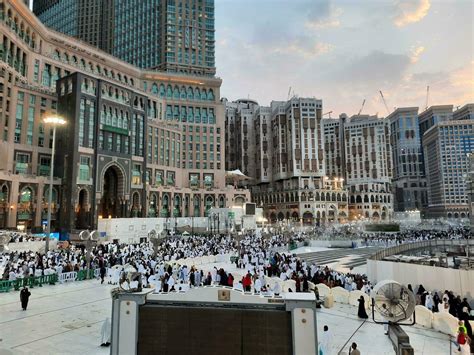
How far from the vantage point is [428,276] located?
18.7m

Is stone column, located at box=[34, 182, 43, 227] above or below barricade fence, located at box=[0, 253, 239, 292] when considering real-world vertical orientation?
above

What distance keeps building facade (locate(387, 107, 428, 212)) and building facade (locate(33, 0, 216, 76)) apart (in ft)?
356

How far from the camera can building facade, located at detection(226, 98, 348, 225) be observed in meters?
96.6

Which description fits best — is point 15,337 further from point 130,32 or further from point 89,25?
point 89,25

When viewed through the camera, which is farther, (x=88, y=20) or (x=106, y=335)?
(x=88, y=20)

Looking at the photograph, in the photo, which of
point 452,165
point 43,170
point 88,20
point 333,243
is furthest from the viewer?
point 452,165

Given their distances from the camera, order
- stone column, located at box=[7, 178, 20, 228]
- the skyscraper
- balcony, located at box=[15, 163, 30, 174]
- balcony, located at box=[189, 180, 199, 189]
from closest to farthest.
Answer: stone column, located at box=[7, 178, 20, 228]
balcony, located at box=[15, 163, 30, 174]
balcony, located at box=[189, 180, 199, 189]
the skyscraper

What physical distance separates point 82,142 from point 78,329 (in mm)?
44033

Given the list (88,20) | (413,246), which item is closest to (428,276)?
(413,246)

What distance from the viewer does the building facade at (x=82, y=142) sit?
48219 mm

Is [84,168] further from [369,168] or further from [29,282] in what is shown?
[369,168]

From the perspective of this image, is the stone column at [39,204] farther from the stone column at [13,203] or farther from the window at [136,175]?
the window at [136,175]

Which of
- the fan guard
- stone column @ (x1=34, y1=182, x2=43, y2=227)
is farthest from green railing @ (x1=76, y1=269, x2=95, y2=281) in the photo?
stone column @ (x1=34, y1=182, x2=43, y2=227)

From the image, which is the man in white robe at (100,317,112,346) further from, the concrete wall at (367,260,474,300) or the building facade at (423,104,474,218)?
the building facade at (423,104,474,218)
